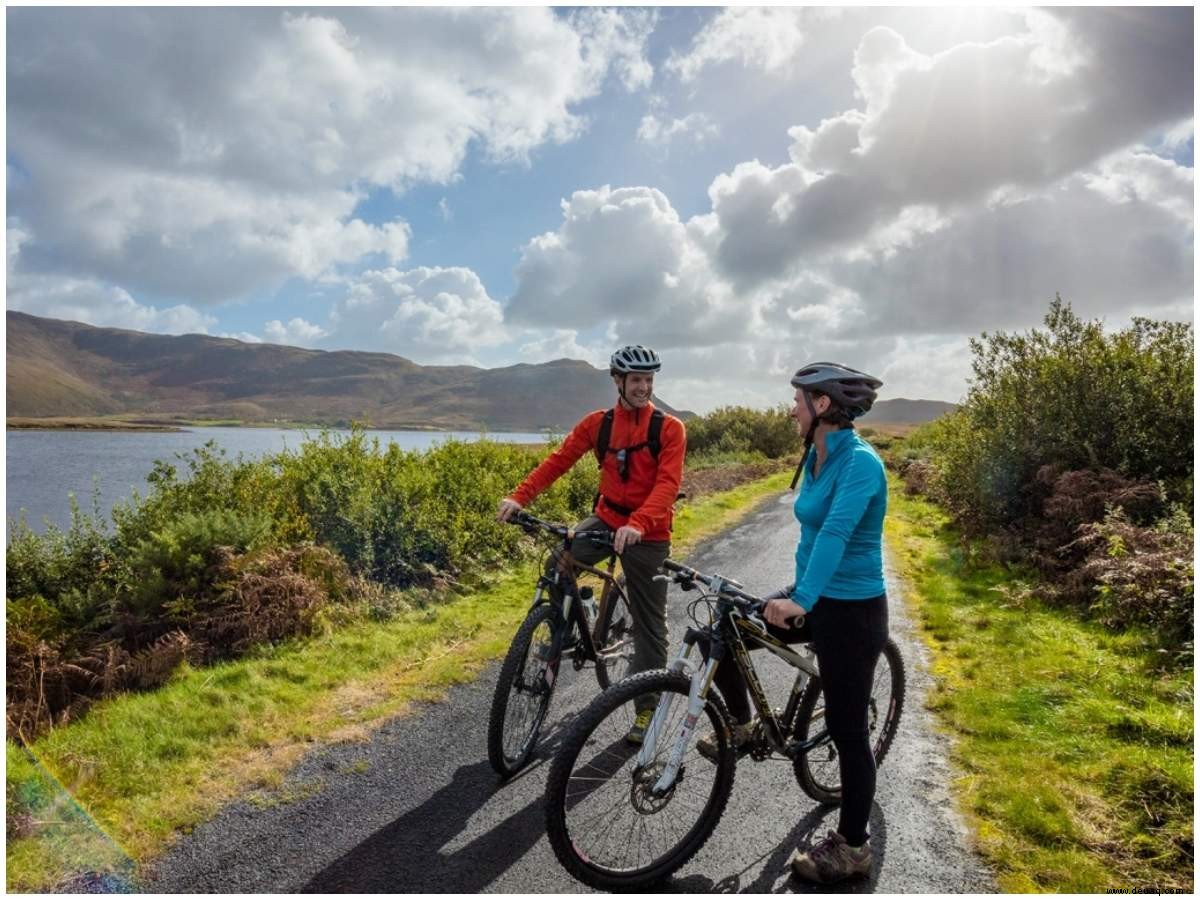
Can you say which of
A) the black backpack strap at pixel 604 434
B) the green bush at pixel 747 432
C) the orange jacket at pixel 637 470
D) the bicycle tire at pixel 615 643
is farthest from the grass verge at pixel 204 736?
the green bush at pixel 747 432

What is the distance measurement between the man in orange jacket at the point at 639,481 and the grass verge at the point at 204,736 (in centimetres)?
232

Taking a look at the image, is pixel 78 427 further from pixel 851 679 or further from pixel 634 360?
pixel 851 679

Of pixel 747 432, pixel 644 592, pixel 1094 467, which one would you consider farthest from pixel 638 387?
pixel 747 432

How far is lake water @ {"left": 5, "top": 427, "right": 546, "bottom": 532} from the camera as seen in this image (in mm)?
9820

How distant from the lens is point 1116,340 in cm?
1211

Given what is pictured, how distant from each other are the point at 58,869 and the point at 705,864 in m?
3.60

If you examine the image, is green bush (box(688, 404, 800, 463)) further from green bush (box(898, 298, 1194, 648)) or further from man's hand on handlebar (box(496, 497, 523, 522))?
man's hand on handlebar (box(496, 497, 523, 522))

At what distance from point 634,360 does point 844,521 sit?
7.84 feet

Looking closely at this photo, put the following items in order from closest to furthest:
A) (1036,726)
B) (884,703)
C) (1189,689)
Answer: (884,703)
(1036,726)
(1189,689)

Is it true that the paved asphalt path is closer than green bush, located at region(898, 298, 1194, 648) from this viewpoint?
Yes

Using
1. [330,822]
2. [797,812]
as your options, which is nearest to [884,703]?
[797,812]

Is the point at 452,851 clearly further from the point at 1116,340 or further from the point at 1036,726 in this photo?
the point at 1116,340

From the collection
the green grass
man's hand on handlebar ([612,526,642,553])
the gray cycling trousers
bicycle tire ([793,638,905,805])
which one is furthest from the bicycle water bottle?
Result: the green grass

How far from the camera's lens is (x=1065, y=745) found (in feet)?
17.0
